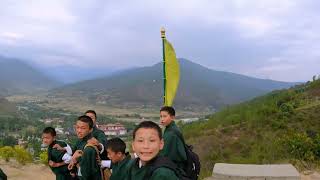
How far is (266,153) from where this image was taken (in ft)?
41.2

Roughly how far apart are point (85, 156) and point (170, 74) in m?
2.38

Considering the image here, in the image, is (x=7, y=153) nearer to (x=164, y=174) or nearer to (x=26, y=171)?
(x=26, y=171)

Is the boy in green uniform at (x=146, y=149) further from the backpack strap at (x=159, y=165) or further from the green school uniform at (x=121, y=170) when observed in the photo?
the green school uniform at (x=121, y=170)

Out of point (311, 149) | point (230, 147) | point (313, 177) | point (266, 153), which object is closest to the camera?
point (313, 177)

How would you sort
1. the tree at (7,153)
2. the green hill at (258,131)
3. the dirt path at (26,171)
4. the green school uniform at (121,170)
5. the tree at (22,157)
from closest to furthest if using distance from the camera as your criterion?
the green school uniform at (121,170), the dirt path at (26,171), the tree at (22,157), the tree at (7,153), the green hill at (258,131)

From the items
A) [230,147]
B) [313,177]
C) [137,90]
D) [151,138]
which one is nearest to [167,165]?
[151,138]

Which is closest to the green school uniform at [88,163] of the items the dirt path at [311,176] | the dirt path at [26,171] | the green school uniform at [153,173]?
the green school uniform at [153,173]

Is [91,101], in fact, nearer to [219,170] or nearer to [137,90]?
[137,90]

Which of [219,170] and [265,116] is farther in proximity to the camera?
[265,116]

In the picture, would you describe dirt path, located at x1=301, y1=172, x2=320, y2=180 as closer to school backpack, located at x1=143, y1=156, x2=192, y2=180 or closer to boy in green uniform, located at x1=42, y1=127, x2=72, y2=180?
boy in green uniform, located at x1=42, y1=127, x2=72, y2=180

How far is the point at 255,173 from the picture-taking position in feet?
26.3

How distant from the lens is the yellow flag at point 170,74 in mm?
6633

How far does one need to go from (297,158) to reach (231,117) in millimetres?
10943

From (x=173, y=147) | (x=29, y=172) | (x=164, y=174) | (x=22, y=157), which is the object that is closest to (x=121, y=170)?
(x=173, y=147)
